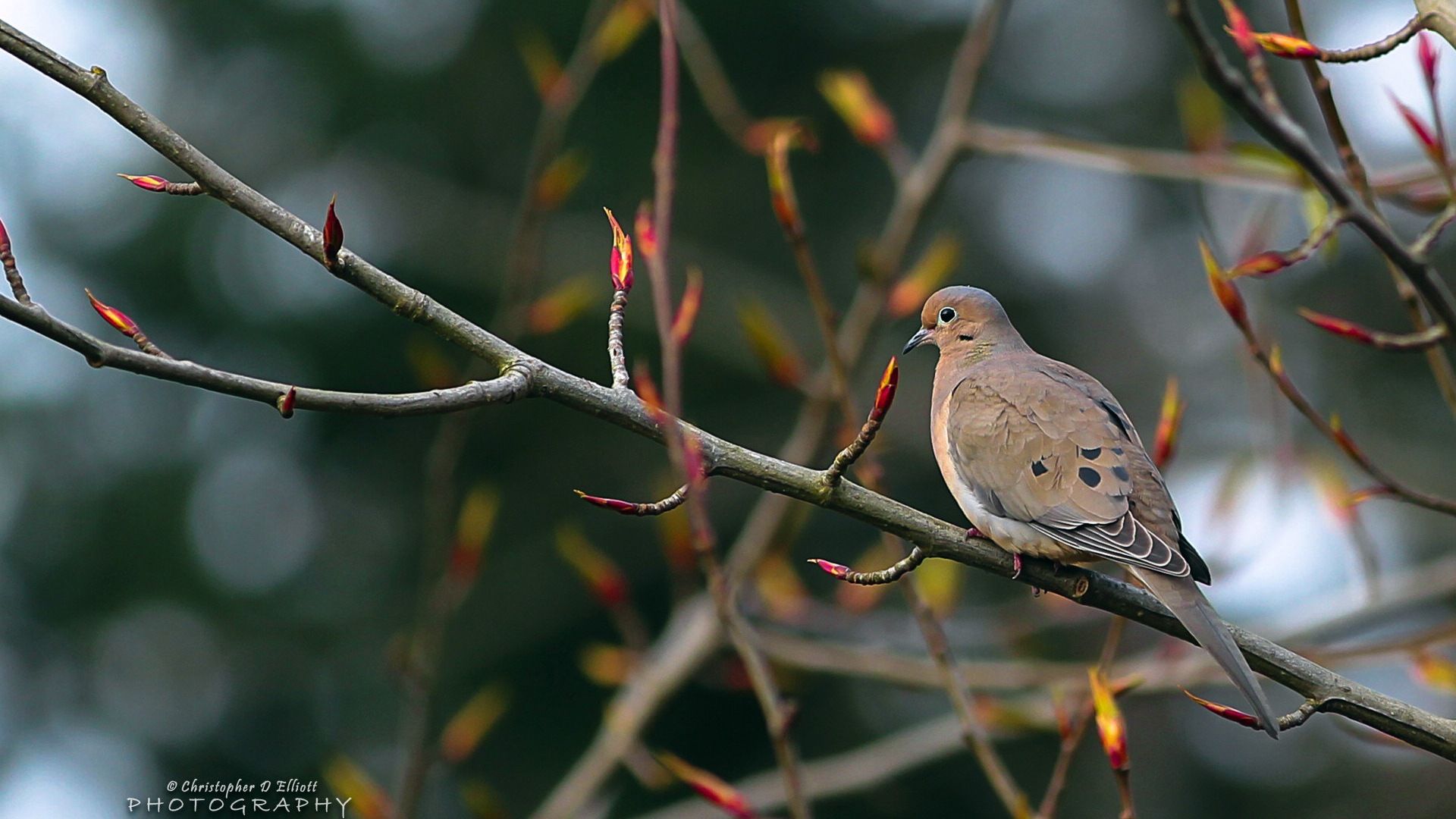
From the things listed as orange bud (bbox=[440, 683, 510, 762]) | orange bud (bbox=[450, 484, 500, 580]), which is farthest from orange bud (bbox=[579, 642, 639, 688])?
orange bud (bbox=[450, 484, 500, 580])

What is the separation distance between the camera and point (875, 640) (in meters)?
4.54

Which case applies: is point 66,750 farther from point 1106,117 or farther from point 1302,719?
point 1106,117

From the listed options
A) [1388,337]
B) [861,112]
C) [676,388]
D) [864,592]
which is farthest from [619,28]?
[1388,337]

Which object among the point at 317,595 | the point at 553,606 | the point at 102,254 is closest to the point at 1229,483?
the point at 553,606

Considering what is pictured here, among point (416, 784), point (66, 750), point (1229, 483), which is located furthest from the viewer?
point (66, 750)

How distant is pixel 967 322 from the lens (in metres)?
4.01

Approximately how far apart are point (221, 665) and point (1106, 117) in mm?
7497

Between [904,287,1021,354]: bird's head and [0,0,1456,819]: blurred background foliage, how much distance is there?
1.38 metres

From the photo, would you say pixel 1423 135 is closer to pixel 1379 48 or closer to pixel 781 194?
pixel 1379 48

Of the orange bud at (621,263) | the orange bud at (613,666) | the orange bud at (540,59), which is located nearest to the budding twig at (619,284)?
the orange bud at (621,263)

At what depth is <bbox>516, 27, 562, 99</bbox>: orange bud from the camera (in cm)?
392

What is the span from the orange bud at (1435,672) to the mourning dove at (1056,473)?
23.5 inches

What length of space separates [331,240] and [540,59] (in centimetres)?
340

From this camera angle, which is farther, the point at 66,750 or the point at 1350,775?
the point at 1350,775
